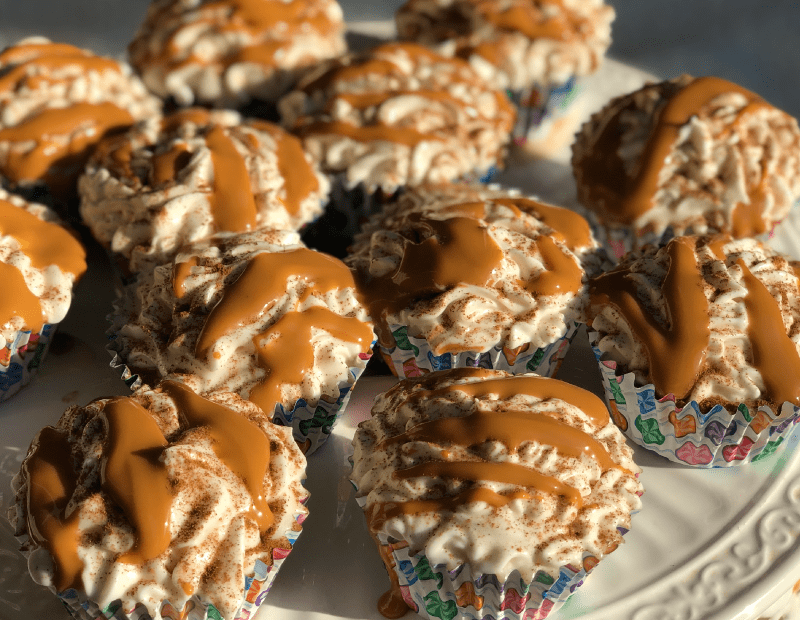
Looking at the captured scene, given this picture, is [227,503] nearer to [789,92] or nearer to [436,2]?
[436,2]

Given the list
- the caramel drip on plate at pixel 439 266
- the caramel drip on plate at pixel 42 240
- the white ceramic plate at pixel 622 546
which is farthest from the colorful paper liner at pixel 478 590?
the caramel drip on plate at pixel 42 240

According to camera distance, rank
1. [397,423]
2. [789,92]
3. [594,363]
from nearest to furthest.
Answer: [397,423]
[594,363]
[789,92]

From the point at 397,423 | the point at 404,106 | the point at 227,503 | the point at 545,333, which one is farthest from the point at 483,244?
the point at 227,503

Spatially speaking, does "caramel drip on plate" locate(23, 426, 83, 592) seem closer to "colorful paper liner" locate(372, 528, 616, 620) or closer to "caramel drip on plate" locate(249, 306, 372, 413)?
"caramel drip on plate" locate(249, 306, 372, 413)

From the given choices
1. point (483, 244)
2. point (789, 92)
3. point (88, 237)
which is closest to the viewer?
point (483, 244)

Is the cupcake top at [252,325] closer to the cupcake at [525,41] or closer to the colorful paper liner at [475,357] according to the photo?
the colorful paper liner at [475,357]

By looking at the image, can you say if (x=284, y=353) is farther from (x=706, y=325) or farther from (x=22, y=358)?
(x=706, y=325)

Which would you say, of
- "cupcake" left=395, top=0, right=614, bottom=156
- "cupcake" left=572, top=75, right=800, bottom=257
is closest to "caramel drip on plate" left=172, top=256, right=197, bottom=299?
"cupcake" left=572, top=75, right=800, bottom=257
